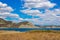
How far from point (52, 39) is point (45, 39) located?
112cm

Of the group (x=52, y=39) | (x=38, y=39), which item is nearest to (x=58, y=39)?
(x=52, y=39)

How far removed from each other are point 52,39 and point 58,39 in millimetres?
800

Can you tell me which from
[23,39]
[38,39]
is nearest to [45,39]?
[38,39]

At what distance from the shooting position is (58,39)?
834 inches

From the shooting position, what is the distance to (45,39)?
20516mm

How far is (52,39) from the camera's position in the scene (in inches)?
830

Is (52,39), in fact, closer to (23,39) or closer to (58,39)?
(58,39)

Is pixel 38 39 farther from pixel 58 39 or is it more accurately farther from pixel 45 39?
pixel 58 39

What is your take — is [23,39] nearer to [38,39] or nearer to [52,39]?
[38,39]

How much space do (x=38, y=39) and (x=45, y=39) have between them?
3.11ft

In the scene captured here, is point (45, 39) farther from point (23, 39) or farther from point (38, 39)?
point (23, 39)

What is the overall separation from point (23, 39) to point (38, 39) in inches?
76.7

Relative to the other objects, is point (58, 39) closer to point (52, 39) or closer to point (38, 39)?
point (52, 39)

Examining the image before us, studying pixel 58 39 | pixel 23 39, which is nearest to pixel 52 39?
pixel 58 39
